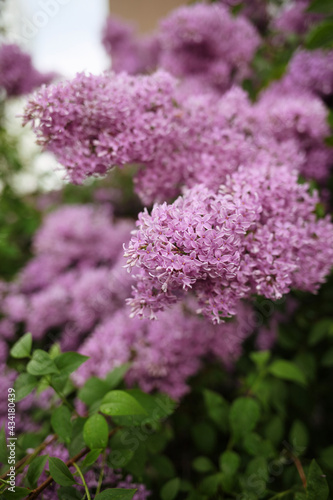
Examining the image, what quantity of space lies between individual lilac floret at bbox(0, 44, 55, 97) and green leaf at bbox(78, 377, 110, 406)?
1443 mm

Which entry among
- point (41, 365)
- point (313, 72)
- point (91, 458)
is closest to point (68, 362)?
point (41, 365)

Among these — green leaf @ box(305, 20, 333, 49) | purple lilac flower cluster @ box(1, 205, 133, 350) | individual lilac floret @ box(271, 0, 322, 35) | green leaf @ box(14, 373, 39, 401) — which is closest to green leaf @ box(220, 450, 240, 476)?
green leaf @ box(14, 373, 39, 401)

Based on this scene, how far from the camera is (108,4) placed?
2908 millimetres

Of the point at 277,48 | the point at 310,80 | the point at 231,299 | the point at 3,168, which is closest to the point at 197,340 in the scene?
the point at 231,299

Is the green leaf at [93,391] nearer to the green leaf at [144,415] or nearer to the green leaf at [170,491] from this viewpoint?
the green leaf at [144,415]

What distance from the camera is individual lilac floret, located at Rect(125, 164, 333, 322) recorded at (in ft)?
1.75

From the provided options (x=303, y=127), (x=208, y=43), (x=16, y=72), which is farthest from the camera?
(x=16, y=72)

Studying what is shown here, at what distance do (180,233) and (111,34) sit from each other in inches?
75.9

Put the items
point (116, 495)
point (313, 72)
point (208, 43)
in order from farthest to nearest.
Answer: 1. point (208, 43)
2. point (313, 72)
3. point (116, 495)

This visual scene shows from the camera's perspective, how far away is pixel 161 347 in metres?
0.95

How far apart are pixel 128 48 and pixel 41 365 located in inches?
75.5

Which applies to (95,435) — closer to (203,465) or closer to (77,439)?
(77,439)

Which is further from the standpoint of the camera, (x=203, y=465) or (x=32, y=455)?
(x=203, y=465)

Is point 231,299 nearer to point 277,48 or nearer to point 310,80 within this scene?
point 310,80
